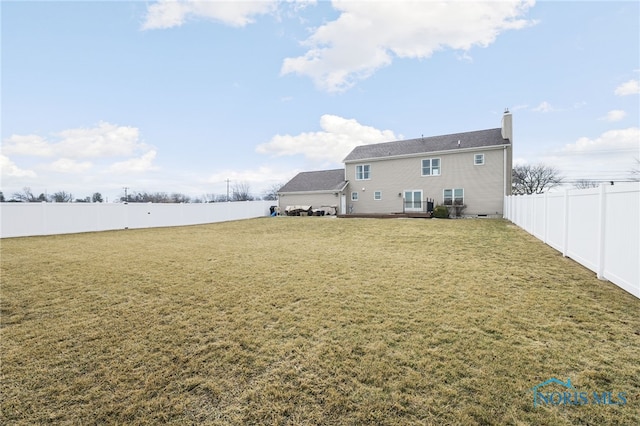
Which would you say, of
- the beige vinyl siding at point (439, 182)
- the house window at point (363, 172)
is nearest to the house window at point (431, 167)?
the beige vinyl siding at point (439, 182)

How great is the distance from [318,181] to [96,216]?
16.5 m

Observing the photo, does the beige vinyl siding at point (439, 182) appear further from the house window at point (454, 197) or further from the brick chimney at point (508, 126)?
the brick chimney at point (508, 126)

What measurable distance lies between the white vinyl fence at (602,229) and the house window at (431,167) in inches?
526

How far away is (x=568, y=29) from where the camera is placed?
34.3ft

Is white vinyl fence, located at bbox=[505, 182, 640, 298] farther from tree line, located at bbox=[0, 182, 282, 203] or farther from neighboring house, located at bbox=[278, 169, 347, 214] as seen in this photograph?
tree line, located at bbox=[0, 182, 282, 203]

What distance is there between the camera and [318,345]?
9.78 ft

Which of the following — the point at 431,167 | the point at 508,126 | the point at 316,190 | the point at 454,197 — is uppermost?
the point at 508,126

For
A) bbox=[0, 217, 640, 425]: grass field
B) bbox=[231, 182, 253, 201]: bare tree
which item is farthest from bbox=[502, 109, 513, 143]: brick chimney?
bbox=[231, 182, 253, 201]: bare tree

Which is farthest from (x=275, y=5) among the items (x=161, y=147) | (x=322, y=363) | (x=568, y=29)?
(x=161, y=147)

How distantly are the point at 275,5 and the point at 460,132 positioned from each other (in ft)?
55.0

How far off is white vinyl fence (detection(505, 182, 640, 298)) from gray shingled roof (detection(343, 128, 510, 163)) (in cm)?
1346

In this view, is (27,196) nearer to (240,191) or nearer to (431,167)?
(240,191)

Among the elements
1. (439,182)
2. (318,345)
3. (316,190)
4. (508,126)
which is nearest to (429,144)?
(439,182)

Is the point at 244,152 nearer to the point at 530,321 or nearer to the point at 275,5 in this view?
the point at 275,5
